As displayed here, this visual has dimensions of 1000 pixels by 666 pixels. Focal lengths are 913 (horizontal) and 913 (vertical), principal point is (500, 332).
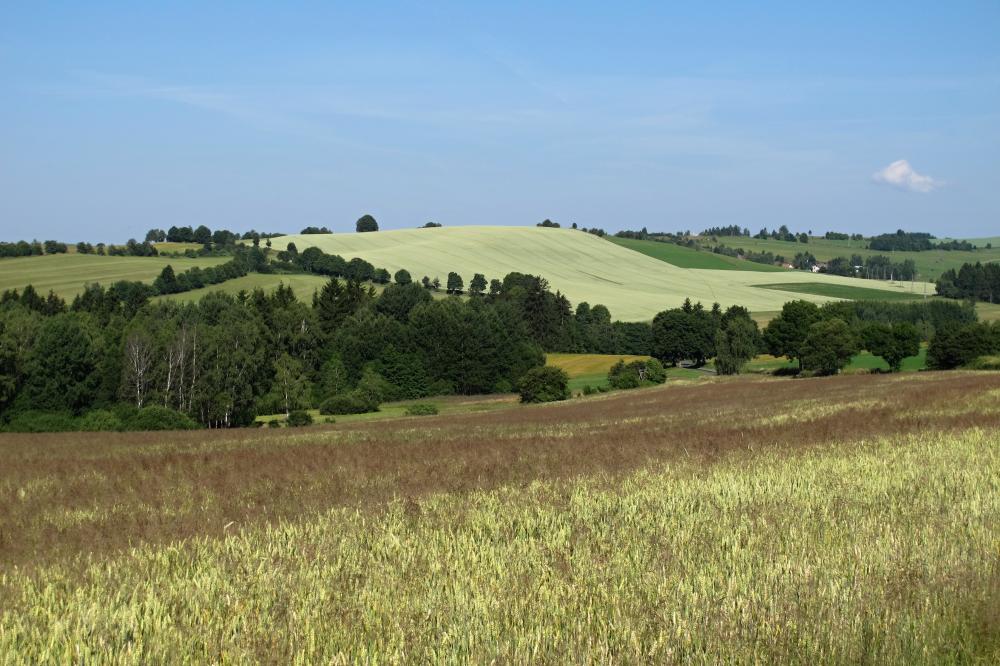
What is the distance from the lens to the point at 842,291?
168500mm

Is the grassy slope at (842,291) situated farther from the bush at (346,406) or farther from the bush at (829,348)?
the bush at (346,406)

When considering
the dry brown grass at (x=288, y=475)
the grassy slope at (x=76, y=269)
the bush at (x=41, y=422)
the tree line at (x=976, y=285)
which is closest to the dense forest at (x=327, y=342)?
the bush at (x=41, y=422)

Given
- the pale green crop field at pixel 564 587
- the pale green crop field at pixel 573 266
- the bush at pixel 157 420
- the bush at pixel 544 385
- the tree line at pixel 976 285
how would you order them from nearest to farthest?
the pale green crop field at pixel 564 587 < the bush at pixel 157 420 < the bush at pixel 544 385 < the pale green crop field at pixel 573 266 < the tree line at pixel 976 285

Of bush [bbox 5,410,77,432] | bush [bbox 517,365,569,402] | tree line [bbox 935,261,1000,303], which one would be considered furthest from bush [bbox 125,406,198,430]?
tree line [bbox 935,261,1000,303]

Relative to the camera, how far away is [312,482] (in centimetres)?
1324

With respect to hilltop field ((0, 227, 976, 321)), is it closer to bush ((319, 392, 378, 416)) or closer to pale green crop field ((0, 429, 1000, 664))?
bush ((319, 392, 378, 416))

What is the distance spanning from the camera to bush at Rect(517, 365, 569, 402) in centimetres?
8544

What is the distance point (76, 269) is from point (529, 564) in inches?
6004

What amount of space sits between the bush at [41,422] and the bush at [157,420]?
300 inches

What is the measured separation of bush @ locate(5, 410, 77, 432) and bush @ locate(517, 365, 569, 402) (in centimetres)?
3909

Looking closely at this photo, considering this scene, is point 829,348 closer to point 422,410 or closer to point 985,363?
point 985,363

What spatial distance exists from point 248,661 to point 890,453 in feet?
35.7

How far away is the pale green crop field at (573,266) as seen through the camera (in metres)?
152

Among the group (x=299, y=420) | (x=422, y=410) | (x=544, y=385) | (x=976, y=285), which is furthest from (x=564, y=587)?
(x=976, y=285)
